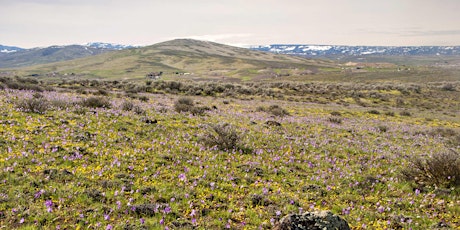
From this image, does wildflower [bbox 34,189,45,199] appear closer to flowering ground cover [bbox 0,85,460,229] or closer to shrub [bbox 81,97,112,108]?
flowering ground cover [bbox 0,85,460,229]

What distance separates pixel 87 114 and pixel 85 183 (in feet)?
30.9

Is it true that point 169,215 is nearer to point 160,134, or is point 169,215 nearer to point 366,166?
point 160,134

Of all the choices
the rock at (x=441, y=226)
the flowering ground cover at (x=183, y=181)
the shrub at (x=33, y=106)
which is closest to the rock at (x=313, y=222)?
the flowering ground cover at (x=183, y=181)

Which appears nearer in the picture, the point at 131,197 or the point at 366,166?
the point at 131,197

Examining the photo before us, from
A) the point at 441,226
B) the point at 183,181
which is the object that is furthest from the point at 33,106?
the point at 441,226

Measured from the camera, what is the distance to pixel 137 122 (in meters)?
15.3

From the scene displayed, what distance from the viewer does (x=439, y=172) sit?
9305 millimetres

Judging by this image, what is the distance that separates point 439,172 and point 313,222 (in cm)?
679

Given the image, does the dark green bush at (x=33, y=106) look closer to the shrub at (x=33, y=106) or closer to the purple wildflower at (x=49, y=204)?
the shrub at (x=33, y=106)

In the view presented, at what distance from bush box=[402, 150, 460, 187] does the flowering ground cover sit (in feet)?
0.73

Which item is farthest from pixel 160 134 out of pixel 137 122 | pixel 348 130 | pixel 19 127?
pixel 348 130

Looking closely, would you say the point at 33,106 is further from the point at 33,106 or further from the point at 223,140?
the point at 223,140

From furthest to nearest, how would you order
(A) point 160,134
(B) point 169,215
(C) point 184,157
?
(A) point 160,134, (C) point 184,157, (B) point 169,215

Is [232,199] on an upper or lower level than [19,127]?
lower
